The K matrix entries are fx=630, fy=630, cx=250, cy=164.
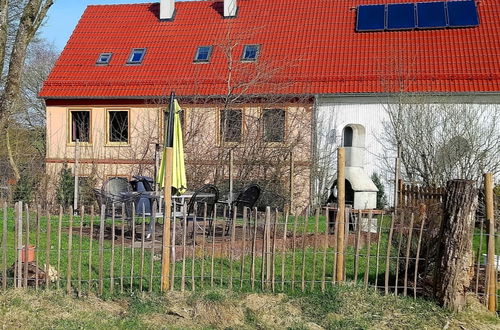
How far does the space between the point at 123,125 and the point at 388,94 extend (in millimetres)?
8867

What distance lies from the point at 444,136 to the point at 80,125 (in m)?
12.1

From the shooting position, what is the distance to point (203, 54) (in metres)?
21.7

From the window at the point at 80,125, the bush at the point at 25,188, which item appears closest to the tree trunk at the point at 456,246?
the bush at the point at 25,188

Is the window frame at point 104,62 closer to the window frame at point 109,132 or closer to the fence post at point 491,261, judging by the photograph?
the window frame at point 109,132

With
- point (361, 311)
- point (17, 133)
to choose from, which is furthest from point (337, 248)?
point (17, 133)

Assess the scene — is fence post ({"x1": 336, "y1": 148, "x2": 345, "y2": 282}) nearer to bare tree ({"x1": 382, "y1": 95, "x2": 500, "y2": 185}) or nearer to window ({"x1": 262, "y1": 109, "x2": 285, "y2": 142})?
bare tree ({"x1": 382, "y1": 95, "x2": 500, "y2": 185})

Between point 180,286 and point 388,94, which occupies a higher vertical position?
point 388,94

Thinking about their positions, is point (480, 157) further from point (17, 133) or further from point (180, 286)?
point (17, 133)

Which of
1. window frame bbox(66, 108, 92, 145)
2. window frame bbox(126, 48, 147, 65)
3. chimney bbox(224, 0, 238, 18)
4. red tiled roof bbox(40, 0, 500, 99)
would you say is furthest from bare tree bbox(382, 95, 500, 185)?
window frame bbox(66, 108, 92, 145)

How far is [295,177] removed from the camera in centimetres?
1923

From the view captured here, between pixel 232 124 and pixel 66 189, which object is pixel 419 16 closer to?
pixel 232 124

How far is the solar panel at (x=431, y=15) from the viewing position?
66.6ft

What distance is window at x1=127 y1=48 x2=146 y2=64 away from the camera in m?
21.9

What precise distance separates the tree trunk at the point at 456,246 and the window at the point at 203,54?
1534 cm
